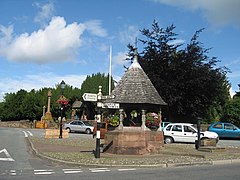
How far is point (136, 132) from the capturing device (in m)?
15.7

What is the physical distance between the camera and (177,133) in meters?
23.5

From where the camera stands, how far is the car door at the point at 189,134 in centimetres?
2305

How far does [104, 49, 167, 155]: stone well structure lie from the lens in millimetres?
15375

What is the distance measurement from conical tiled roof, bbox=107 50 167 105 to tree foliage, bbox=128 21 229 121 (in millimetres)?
18369

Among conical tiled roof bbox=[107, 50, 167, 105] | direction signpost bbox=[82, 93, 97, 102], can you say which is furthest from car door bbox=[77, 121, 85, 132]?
direction signpost bbox=[82, 93, 97, 102]

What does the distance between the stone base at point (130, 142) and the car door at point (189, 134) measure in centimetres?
749

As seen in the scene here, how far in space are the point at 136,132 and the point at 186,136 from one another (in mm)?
8569

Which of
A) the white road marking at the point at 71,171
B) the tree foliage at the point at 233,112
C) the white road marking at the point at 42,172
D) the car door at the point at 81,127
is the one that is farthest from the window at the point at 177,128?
the car door at the point at 81,127

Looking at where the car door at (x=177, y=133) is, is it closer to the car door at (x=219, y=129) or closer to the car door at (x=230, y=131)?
the car door at (x=219, y=129)

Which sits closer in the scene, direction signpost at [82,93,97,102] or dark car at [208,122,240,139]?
direction signpost at [82,93,97,102]

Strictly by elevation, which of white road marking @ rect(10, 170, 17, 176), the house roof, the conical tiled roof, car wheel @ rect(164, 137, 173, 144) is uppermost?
the house roof

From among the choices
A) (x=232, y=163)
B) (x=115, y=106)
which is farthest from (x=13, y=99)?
(x=232, y=163)

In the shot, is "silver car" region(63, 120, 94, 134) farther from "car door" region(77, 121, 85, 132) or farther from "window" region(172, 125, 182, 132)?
"window" region(172, 125, 182, 132)

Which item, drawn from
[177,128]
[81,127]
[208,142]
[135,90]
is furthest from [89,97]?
[81,127]
